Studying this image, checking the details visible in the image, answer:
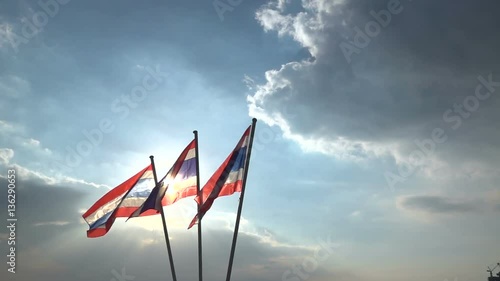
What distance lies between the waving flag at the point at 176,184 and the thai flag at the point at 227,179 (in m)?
1.39

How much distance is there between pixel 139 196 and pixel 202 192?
5144 millimetres

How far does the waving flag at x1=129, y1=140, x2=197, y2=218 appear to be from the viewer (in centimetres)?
1945

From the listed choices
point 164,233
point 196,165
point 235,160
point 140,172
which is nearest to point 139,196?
point 140,172

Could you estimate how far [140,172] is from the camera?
22578 millimetres

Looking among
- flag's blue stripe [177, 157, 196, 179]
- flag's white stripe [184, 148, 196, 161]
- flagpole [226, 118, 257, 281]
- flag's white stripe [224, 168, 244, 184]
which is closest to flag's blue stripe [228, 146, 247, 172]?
flag's white stripe [224, 168, 244, 184]

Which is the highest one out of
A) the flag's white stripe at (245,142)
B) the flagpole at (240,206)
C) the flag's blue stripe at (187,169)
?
the flag's white stripe at (245,142)

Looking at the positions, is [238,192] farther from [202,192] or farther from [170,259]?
[170,259]

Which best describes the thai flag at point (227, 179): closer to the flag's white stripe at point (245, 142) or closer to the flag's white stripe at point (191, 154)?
the flag's white stripe at point (245, 142)

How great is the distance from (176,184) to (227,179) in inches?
130

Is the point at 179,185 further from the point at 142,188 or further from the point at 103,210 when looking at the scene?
the point at 103,210

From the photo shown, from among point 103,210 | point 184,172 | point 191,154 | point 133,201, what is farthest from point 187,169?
point 103,210

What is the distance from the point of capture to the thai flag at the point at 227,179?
18.0 meters

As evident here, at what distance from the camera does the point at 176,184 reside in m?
20.3

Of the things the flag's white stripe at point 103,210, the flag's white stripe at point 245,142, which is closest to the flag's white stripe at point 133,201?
the flag's white stripe at point 103,210
